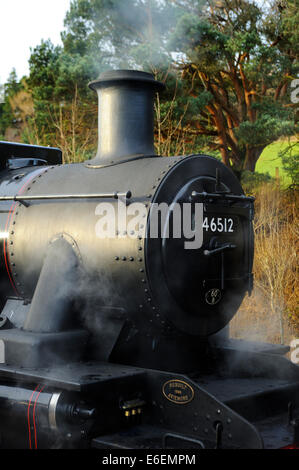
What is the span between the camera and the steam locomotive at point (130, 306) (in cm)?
346

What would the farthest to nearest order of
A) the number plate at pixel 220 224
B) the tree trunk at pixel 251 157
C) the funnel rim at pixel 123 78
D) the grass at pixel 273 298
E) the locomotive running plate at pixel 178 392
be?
1. the tree trunk at pixel 251 157
2. the grass at pixel 273 298
3. the funnel rim at pixel 123 78
4. the number plate at pixel 220 224
5. the locomotive running plate at pixel 178 392

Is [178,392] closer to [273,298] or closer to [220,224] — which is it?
[220,224]

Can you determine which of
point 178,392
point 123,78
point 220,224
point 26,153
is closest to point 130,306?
point 178,392

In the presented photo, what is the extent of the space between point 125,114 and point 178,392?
214cm

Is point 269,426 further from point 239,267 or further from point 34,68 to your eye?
point 34,68

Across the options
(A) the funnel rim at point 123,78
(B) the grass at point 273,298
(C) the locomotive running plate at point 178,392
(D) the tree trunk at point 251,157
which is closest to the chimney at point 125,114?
(A) the funnel rim at point 123,78

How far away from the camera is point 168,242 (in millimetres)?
3773

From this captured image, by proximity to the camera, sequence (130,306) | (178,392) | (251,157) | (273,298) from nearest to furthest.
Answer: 1. (178,392)
2. (130,306)
3. (273,298)
4. (251,157)

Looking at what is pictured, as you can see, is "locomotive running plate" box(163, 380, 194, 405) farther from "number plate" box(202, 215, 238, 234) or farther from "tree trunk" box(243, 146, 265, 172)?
"tree trunk" box(243, 146, 265, 172)

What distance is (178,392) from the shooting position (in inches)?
135

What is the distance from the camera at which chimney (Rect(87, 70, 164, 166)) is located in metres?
4.41

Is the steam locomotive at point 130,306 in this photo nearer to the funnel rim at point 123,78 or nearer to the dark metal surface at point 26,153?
the funnel rim at point 123,78

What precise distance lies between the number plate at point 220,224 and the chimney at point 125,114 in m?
0.77

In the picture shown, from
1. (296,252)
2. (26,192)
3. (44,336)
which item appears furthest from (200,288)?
(296,252)
